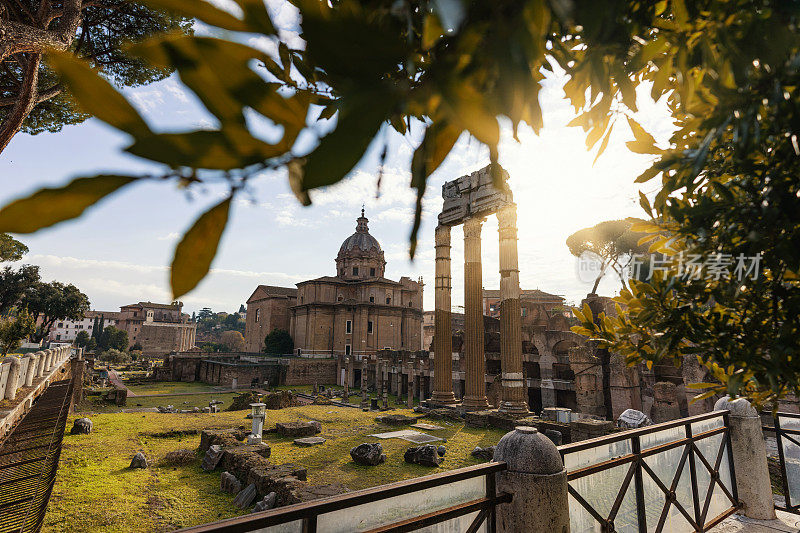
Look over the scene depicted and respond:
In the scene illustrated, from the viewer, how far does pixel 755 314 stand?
5.74ft

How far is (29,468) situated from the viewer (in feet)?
20.3

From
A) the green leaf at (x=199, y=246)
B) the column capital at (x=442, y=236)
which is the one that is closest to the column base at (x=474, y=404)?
the column capital at (x=442, y=236)

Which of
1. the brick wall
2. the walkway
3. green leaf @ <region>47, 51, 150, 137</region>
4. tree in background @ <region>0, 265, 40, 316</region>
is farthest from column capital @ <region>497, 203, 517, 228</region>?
tree in background @ <region>0, 265, 40, 316</region>

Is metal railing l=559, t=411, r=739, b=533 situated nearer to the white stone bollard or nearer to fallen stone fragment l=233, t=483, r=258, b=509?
fallen stone fragment l=233, t=483, r=258, b=509

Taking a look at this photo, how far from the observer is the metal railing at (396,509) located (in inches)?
76.7

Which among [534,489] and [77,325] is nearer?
[534,489]

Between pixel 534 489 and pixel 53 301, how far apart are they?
170ft

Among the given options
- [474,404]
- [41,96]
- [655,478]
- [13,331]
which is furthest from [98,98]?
[13,331]

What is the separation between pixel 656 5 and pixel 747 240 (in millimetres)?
869

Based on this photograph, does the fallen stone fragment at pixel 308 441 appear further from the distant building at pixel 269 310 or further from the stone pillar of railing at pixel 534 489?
the distant building at pixel 269 310

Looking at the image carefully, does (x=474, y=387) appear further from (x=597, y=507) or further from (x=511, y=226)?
(x=597, y=507)

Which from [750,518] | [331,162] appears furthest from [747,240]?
[750,518]

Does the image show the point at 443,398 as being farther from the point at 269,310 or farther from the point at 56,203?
the point at 269,310

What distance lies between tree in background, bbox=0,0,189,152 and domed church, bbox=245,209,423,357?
95.1ft
